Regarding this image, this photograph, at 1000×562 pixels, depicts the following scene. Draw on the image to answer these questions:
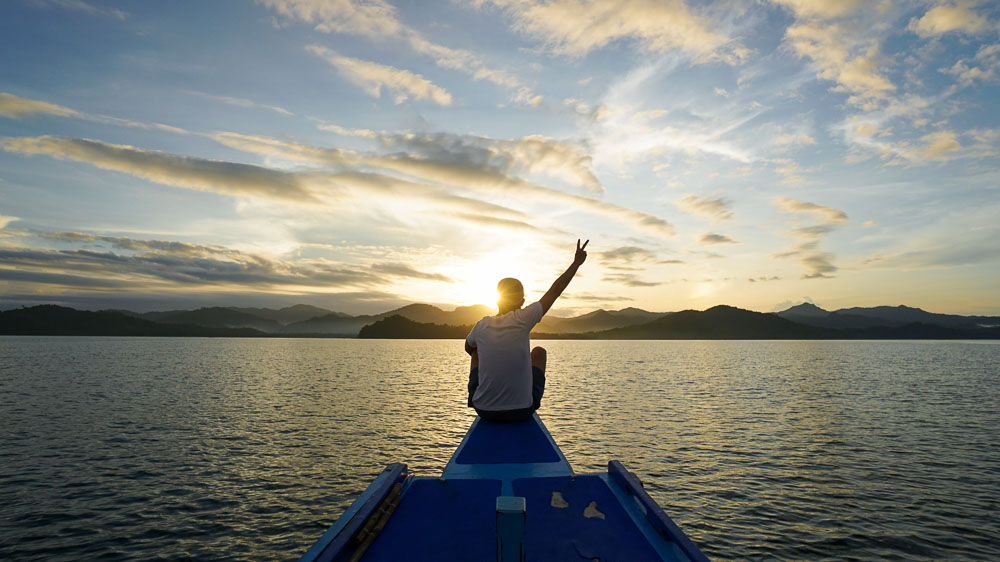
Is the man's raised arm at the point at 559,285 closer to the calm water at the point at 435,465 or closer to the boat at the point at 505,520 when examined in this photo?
the boat at the point at 505,520

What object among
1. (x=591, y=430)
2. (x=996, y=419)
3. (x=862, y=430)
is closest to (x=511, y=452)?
(x=591, y=430)

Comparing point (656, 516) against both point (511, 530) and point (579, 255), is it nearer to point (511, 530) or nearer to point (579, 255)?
point (511, 530)

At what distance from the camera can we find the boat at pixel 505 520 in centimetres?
413

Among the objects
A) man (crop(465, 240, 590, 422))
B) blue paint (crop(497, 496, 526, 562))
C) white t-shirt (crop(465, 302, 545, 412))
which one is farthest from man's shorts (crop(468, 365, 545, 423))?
blue paint (crop(497, 496, 526, 562))

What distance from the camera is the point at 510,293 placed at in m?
8.63

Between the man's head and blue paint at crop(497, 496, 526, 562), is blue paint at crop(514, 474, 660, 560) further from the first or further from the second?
the man's head

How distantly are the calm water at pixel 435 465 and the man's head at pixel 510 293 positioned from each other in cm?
905

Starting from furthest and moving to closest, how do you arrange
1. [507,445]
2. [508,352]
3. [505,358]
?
1. [505,358]
2. [508,352]
3. [507,445]

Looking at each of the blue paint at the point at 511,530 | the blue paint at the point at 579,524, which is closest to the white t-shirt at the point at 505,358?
the blue paint at the point at 579,524

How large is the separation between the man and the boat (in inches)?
77.1

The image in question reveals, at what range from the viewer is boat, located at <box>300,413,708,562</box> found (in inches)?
163

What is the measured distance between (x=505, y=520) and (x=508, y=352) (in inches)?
189

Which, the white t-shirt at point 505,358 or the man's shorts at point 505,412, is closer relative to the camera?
the white t-shirt at point 505,358

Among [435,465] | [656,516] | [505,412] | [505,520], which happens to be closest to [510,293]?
[505,412]
